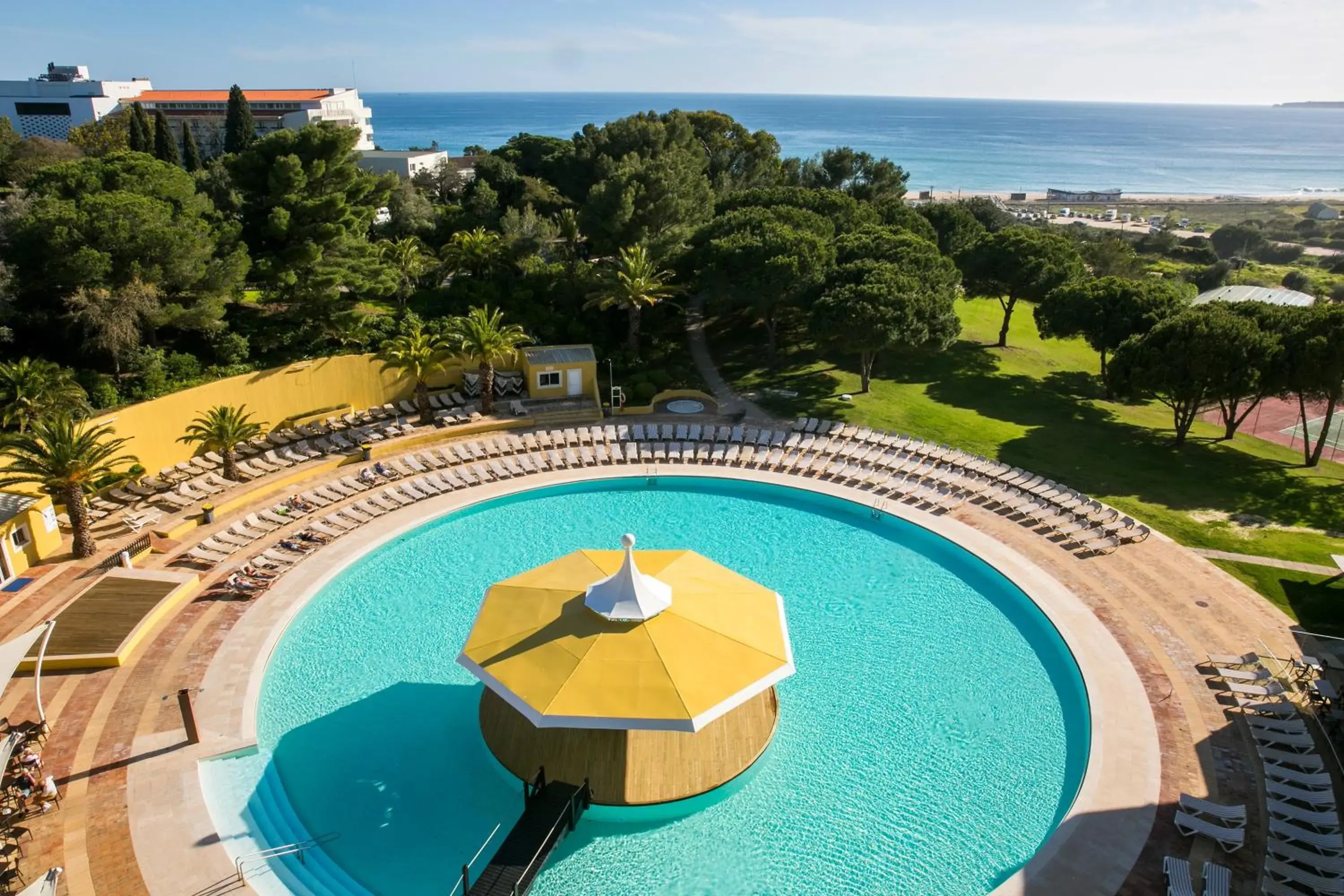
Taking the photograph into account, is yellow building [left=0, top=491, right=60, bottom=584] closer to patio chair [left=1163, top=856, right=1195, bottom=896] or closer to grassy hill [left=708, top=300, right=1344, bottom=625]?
grassy hill [left=708, top=300, right=1344, bottom=625]

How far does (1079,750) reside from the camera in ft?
53.9

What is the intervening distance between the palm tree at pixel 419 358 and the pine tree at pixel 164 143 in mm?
34609

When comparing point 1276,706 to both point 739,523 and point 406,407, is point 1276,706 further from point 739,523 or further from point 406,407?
point 406,407

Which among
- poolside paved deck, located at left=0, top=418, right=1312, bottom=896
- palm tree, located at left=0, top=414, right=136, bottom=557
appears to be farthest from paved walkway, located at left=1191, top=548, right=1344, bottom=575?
palm tree, located at left=0, top=414, right=136, bottom=557

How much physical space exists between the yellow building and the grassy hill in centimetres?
2587

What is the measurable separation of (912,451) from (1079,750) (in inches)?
589

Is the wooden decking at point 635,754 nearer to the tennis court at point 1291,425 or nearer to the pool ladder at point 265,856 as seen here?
the pool ladder at point 265,856

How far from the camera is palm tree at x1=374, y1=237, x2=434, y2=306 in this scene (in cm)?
3878

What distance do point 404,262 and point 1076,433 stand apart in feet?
107

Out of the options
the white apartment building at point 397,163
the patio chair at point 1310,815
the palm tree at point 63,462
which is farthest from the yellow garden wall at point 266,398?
the white apartment building at point 397,163

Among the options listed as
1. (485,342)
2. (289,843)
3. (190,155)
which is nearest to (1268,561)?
(289,843)

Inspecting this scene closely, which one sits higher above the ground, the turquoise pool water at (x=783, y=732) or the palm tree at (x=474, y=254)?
the palm tree at (x=474, y=254)

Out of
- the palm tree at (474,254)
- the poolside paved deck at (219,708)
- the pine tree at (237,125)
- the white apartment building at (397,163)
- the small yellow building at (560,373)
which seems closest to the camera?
the poolside paved deck at (219,708)

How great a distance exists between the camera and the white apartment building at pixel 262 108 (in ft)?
314
